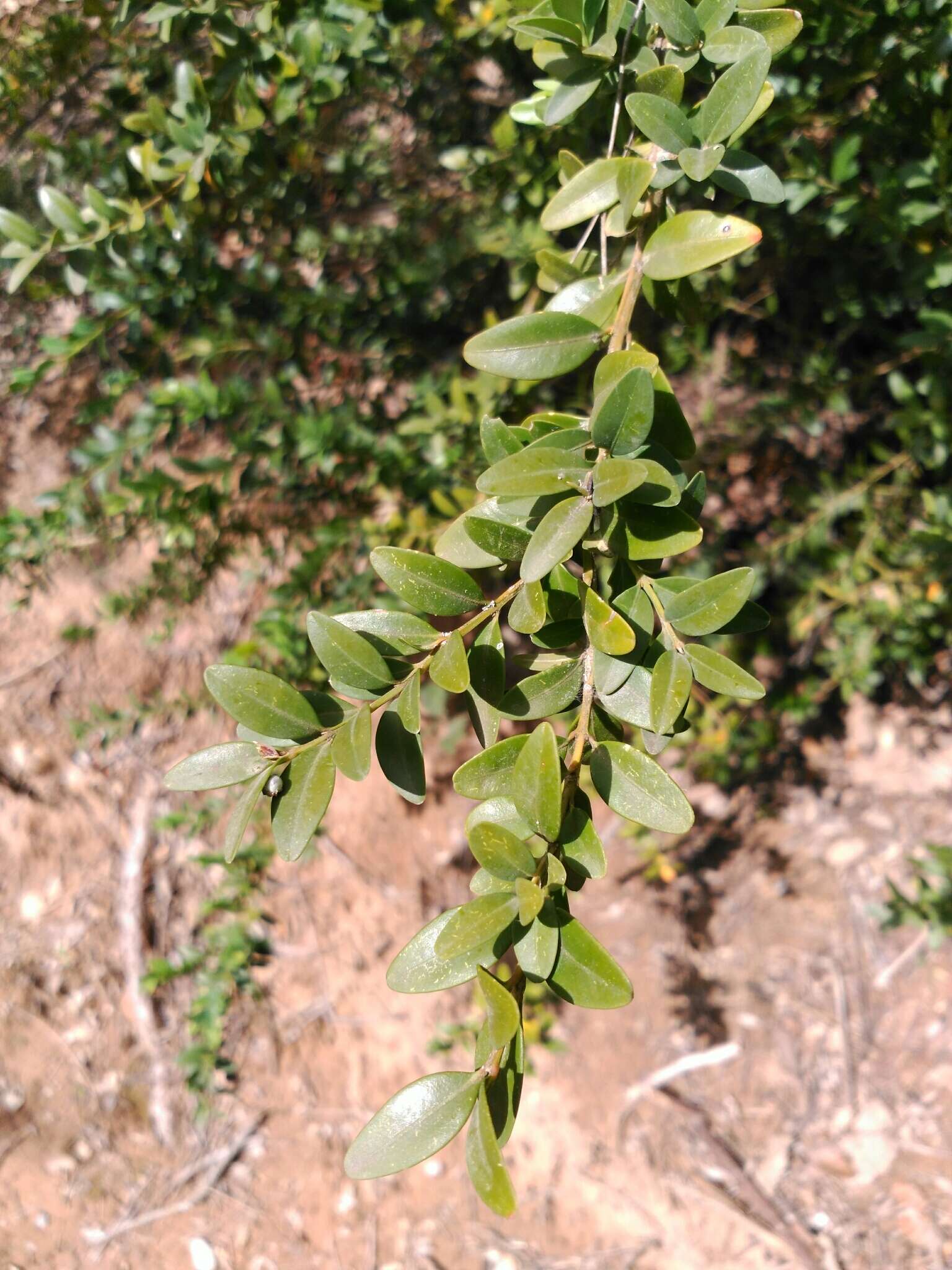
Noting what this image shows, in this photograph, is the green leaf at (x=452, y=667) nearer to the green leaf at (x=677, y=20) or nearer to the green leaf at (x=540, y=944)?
the green leaf at (x=540, y=944)

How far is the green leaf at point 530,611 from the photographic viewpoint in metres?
0.67

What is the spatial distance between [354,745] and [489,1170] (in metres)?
0.30

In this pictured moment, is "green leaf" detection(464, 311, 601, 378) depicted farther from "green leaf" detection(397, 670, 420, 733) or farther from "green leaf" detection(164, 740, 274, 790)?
"green leaf" detection(164, 740, 274, 790)

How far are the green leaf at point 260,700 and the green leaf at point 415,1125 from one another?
0.27 meters

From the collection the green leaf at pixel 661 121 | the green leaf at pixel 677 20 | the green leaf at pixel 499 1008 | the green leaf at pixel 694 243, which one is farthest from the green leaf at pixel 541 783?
the green leaf at pixel 677 20

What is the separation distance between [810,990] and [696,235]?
2.31 m

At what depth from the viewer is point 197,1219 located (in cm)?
238

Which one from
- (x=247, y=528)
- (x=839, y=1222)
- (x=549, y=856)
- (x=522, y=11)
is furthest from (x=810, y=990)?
(x=522, y=11)

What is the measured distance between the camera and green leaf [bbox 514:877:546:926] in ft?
1.91

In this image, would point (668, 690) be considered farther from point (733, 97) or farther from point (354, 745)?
point (733, 97)

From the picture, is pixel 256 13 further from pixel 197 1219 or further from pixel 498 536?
pixel 197 1219

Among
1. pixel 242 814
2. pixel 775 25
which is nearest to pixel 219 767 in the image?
pixel 242 814

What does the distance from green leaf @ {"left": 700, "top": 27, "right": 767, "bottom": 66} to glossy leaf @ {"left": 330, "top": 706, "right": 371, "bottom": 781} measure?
602mm

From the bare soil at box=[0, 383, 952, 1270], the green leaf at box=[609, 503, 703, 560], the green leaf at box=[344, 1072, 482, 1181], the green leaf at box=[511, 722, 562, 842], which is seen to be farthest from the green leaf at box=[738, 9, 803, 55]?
the bare soil at box=[0, 383, 952, 1270]
